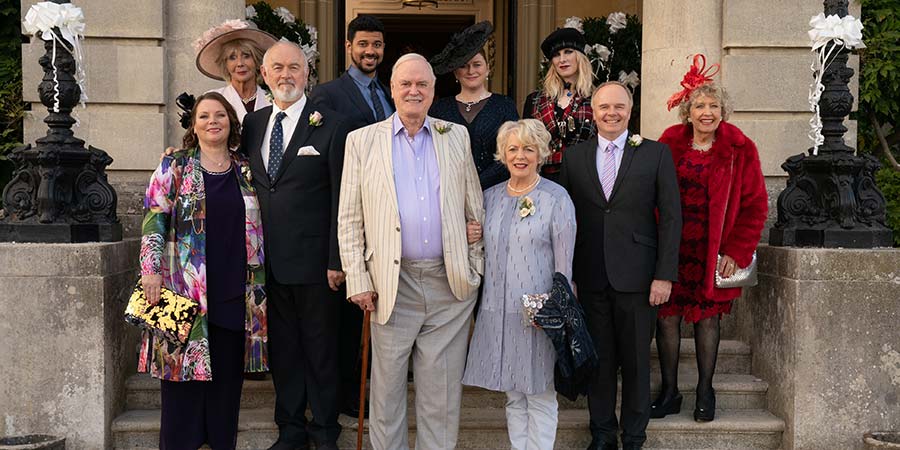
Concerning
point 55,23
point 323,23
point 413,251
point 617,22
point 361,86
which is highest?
point 323,23

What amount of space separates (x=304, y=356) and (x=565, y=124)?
202cm

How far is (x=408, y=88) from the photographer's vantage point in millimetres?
4266

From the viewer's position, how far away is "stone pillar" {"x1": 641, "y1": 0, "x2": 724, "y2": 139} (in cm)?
642

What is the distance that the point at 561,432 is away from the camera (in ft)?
16.4

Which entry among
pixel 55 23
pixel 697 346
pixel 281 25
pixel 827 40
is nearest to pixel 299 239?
pixel 55 23

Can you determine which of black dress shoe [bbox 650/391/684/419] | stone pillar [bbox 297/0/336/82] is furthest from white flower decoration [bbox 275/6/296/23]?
black dress shoe [bbox 650/391/684/419]

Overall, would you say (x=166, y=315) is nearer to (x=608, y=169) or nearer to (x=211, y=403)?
(x=211, y=403)

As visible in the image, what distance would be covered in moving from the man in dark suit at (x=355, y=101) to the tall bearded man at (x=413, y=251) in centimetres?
61

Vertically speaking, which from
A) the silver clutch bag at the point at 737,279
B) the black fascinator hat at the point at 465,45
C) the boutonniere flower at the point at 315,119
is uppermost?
the black fascinator hat at the point at 465,45

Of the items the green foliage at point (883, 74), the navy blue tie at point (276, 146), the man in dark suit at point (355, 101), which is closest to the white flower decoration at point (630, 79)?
the green foliage at point (883, 74)

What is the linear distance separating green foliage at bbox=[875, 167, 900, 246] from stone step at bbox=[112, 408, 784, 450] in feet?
7.29

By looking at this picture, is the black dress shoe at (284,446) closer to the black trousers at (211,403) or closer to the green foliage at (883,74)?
the black trousers at (211,403)

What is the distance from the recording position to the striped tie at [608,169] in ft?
15.3

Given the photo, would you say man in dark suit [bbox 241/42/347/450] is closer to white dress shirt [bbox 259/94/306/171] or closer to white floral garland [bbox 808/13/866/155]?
white dress shirt [bbox 259/94/306/171]
